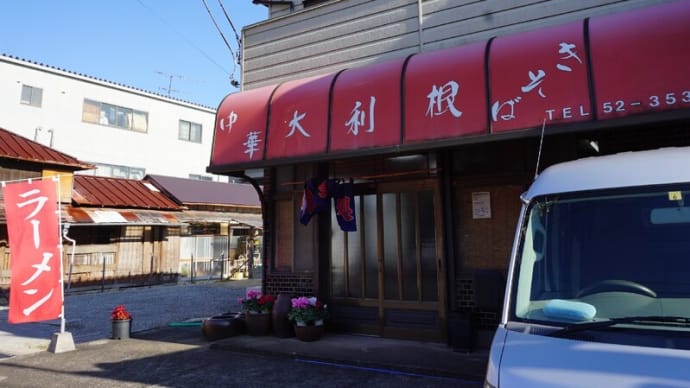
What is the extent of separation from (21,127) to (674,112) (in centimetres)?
2670

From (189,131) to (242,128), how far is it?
23698 mm

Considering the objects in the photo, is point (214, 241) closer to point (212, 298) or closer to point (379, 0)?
point (212, 298)

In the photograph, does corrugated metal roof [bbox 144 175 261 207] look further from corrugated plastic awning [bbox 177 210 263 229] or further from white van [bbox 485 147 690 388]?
white van [bbox 485 147 690 388]

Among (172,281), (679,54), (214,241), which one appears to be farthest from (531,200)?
(214,241)

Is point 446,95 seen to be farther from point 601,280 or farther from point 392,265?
point 601,280

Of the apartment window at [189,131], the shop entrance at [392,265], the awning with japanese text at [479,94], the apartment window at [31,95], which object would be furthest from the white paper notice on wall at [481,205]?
the apartment window at [189,131]

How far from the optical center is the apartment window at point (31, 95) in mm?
22828

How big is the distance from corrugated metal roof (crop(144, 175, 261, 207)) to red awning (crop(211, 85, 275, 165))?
51.8 feet

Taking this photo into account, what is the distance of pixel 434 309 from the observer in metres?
7.62

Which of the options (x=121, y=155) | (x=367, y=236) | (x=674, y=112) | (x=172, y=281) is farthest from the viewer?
(x=121, y=155)

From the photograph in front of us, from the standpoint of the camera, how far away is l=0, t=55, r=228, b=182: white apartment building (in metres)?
22.8

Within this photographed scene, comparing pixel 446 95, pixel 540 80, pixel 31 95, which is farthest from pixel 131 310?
pixel 31 95

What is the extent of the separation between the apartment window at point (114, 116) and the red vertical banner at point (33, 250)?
19842mm

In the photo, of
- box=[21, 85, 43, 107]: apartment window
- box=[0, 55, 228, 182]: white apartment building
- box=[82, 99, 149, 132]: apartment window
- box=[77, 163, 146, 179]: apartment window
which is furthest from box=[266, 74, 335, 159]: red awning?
box=[82, 99, 149, 132]: apartment window
